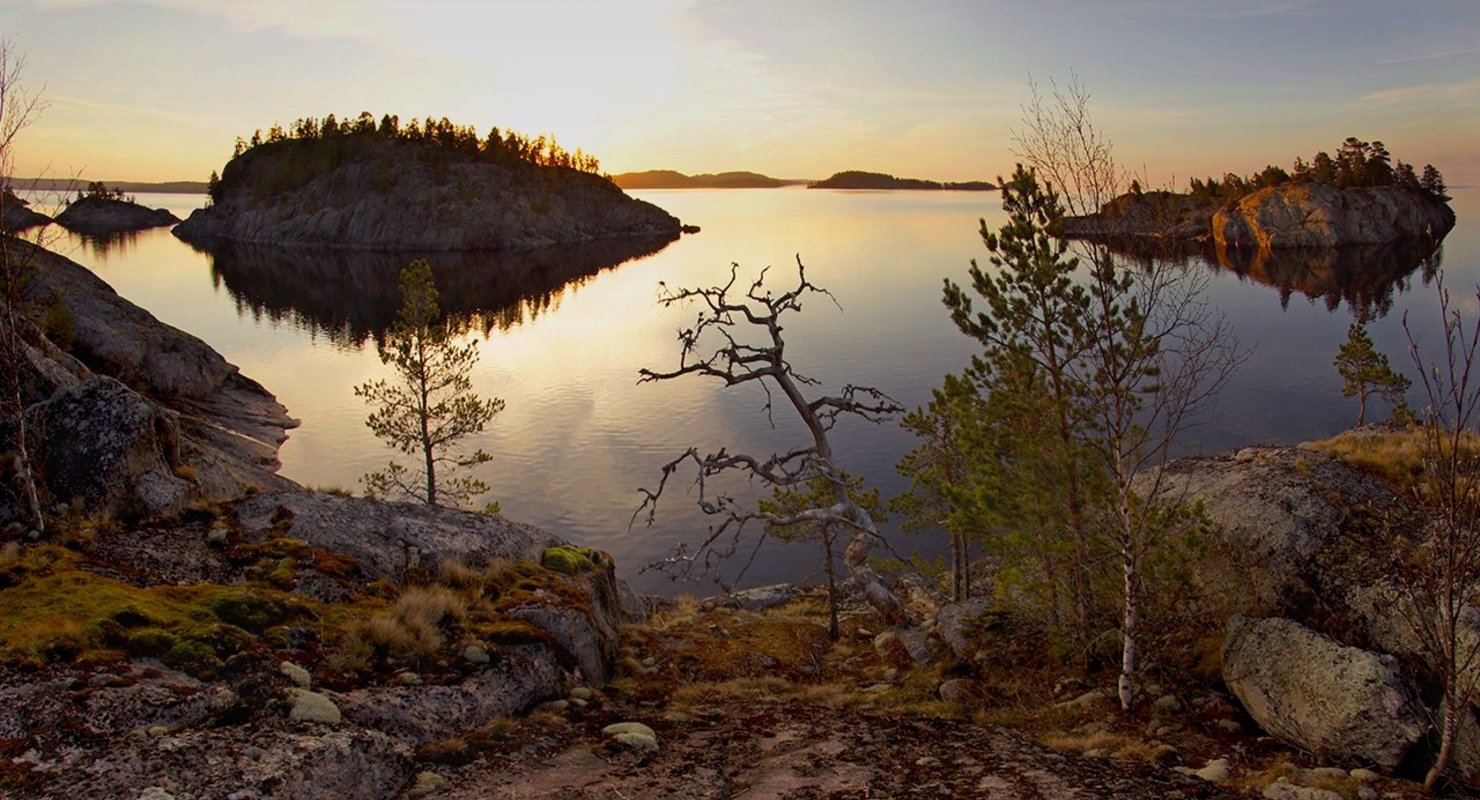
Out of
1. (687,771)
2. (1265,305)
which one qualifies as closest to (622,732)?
(687,771)

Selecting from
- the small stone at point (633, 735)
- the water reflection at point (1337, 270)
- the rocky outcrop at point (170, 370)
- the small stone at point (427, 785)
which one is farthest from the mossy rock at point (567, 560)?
the water reflection at point (1337, 270)

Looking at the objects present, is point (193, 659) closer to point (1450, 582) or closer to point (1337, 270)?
point (1450, 582)

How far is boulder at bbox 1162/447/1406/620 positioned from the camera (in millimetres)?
15852

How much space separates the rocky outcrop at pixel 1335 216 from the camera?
160 meters

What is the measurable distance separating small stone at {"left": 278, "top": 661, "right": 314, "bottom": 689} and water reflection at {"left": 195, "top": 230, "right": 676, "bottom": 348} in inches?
3254

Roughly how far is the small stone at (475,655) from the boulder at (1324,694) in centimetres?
1305

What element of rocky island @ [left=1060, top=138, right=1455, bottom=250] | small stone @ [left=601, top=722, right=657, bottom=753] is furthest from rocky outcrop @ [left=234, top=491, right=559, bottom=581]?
rocky island @ [left=1060, top=138, right=1455, bottom=250]

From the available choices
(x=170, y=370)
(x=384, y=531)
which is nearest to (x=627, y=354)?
(x=170, y=370)

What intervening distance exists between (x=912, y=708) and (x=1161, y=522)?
5886 mm

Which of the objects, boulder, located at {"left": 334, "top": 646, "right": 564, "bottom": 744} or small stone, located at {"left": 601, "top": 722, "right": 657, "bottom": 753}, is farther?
small stone, located at {"left": 601, "top": 722, "right": 657, "bottom": 753}

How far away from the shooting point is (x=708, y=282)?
129m

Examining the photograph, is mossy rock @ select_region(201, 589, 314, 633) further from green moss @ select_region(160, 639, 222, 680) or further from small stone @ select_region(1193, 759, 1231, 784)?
small stone @ select_region(1193, 759, 1231, 784)

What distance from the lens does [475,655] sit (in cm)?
1467

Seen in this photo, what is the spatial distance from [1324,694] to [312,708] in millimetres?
15004
